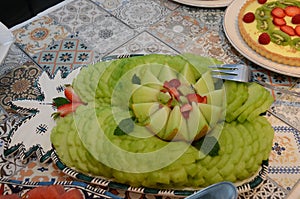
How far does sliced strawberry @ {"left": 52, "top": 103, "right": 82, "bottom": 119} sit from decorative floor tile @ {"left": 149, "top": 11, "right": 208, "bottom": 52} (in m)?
0.41

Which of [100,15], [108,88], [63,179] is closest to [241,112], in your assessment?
[108,88]

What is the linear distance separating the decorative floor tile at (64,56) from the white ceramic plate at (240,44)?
0.45 m

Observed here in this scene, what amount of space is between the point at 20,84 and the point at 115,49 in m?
0.31

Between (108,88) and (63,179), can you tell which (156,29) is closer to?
(108,88)

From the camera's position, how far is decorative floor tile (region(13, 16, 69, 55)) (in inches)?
47.8

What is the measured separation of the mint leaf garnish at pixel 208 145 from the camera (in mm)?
819

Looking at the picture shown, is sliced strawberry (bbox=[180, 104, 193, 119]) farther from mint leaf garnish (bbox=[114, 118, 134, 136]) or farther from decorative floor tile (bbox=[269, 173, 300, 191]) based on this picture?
decorative floor tile (bbox=[269, 173, 300, 191])

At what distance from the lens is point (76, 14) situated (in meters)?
1.32

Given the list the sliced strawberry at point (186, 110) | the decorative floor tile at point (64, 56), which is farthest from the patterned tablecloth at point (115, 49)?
the sliced strawberry at point (186, 110)

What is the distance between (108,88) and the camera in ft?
3.13

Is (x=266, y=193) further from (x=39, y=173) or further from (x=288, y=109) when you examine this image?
(x=39, y=173)

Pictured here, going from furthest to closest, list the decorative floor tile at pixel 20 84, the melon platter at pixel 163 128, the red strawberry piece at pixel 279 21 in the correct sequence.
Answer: the red strawberry piece at pixel 279 21
the decorative floor tile at pixel 20 84
the melon platter at pixel 163 128

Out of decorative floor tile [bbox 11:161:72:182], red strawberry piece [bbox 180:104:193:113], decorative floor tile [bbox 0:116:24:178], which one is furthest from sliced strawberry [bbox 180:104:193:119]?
decorative floor tile [bbox 0:116:24:178]

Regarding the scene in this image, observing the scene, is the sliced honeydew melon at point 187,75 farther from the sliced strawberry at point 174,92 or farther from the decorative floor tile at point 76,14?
the decorative floor tile at point 76,14
